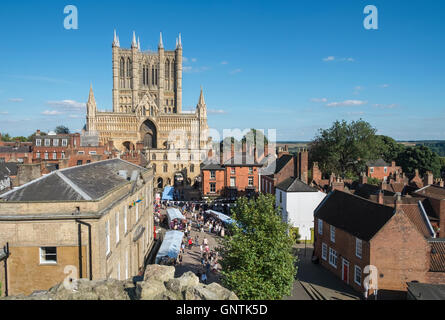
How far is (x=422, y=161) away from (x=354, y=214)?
64.5 metres

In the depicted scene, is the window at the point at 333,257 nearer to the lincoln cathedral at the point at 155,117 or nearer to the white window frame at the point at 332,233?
the white window frame at the point at 332,233

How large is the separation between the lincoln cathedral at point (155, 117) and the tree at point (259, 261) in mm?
56401

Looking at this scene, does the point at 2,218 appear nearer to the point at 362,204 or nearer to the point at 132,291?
the point at 132,291

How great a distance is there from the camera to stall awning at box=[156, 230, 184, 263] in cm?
2585

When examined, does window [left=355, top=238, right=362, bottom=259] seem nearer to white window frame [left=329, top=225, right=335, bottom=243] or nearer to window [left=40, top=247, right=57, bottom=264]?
white window frame [left=329, top=225, right=335, bottom=243]

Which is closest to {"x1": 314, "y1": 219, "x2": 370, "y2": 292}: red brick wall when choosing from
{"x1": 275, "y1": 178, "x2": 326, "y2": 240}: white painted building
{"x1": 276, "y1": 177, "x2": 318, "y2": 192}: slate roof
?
{"x1": 275, "y1": 178, "x2": 326, "y2": 240}: white painted building

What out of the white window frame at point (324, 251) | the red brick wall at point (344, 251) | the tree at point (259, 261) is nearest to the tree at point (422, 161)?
the red brick wall at point (344, 251)

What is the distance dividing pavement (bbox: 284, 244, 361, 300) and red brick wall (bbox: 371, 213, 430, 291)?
255cm

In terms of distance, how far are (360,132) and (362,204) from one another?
118 feet

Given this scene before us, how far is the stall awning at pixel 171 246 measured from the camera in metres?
25.8

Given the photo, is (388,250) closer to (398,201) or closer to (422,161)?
(398,201)

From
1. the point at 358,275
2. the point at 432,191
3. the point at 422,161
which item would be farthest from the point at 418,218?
the point at 422,161

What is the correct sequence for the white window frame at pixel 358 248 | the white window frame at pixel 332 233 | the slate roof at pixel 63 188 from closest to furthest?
the slate roof at pixel 63 188 → the white window frame at pixel 358 248 → the white window frame at pixel 332 233
